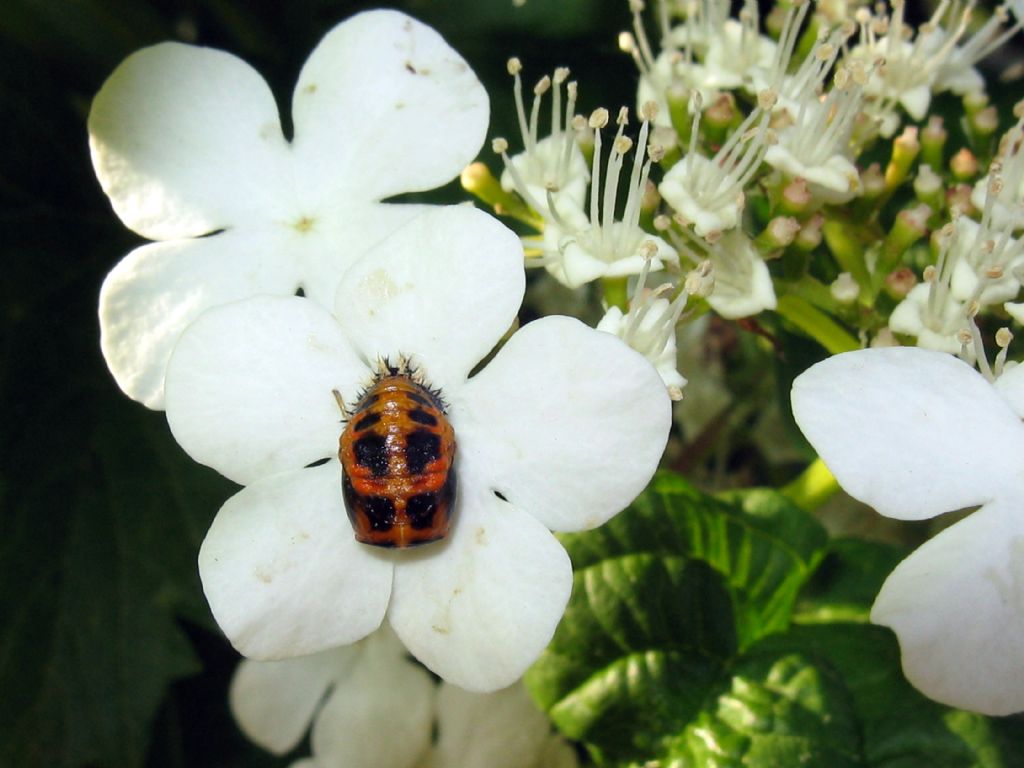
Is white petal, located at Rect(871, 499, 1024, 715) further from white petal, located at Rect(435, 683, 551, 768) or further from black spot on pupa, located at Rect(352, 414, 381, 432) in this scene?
white petal, located at Rect(435, 683, 551, 768)

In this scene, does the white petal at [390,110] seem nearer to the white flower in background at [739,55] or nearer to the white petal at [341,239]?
the white petal at [341,239]

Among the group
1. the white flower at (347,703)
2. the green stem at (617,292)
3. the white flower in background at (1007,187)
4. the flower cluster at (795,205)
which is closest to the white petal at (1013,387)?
the flower cluster at (795,205)

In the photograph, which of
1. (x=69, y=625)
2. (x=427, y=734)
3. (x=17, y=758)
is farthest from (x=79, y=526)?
(x=427, y=734)

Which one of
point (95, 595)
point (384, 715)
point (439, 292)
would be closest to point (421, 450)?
point (439, 292)

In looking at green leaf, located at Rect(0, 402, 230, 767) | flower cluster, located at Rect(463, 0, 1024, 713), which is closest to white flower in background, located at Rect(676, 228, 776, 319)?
flower cluster, located at Rect(463, 0, 1024, 713)

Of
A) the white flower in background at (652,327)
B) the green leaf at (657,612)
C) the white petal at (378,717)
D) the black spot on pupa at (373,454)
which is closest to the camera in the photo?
the black spot on pupa at (373,454)

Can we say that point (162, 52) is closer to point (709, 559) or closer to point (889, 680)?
point (709, 559)
